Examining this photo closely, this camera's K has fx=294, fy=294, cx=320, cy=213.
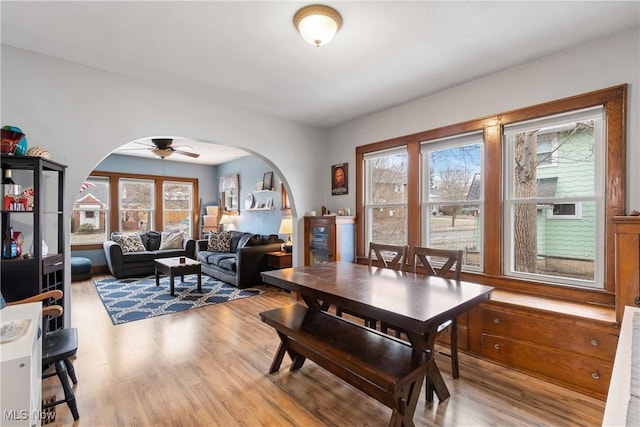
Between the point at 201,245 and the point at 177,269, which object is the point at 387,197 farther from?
the point at 201,245

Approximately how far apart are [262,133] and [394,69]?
2009 millimetres

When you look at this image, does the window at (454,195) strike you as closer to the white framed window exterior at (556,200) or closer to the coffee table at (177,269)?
the white framed window exterior at (556,200)

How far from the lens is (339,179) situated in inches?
181

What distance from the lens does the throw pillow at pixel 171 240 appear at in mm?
6582

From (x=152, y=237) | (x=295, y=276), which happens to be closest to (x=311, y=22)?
(x=295, y=276)

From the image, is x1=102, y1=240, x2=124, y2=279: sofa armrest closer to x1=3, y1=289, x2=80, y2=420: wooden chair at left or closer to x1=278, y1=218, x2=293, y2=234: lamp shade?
x1=278, y1=218, x2=293, y2=234: lamp shade

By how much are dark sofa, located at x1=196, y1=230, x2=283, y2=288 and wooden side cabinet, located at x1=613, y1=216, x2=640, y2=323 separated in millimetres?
4448

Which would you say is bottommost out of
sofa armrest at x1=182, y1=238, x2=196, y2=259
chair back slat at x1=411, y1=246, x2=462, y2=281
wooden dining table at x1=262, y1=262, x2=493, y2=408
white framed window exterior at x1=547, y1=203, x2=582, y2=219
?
sofa armrest at x1=182, y1=238, x2=196, y2=259

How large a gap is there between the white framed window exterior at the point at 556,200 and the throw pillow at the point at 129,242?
659cm

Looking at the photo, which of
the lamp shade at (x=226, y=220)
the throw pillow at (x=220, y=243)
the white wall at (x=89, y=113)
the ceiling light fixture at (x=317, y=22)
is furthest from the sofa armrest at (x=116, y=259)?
the ceiling light fixture at (x=317, y=22)

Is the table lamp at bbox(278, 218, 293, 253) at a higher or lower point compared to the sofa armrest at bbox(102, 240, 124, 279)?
higher

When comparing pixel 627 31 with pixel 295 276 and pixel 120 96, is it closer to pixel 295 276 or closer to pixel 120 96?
pixel 295 276

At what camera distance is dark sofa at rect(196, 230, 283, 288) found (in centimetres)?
500

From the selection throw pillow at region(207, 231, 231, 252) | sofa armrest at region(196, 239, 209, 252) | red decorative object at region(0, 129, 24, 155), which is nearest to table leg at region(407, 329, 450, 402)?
red decorative object at region(0, 129, 24, 155)
